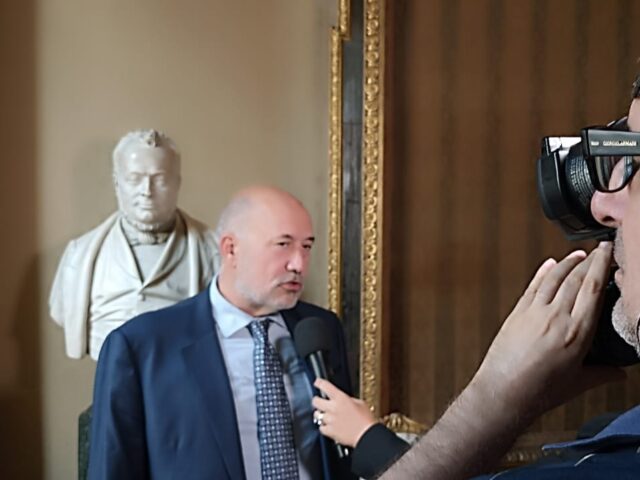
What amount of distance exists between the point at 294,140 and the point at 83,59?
0.72 m

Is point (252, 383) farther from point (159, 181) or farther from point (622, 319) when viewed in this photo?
point (622, 319)

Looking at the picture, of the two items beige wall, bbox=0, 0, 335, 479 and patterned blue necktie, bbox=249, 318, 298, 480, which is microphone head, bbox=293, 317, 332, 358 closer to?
patterned blue necktie, bbox=249, 318, 298, 480

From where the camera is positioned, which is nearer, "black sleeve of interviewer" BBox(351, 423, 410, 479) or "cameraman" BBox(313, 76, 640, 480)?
"cameraman" BBox(313, 76, 640, 480)

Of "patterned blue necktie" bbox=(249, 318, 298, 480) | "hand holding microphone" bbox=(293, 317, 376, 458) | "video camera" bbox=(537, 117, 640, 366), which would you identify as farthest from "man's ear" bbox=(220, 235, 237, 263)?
"video camera" bbox=(537, 117, 640, 366)

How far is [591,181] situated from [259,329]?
1137 mm

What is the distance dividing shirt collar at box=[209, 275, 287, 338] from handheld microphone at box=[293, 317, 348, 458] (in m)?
0.13

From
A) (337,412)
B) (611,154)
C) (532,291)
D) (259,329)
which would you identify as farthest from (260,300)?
(611,154)

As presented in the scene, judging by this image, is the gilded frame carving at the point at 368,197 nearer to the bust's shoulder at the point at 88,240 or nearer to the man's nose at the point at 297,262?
the bust's shoulder at the point at 88,240

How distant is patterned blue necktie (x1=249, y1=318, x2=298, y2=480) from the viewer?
1646 millimetres

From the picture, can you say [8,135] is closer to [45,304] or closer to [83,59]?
[83,59]

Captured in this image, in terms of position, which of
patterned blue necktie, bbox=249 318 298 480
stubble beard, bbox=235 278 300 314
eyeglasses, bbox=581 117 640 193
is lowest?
patterned blue necktie, bbox=249 318 298 480

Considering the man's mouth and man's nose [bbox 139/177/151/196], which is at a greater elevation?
man's nose [bbox 139/177/151/196]

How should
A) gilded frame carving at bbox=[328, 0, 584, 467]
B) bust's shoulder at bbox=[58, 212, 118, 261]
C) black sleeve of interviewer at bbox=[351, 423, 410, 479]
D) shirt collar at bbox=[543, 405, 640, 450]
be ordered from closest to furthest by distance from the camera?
shirt collar at bbox=[543, 405, 640, 450], black sleeve of interviewer at bbox=[351, 423, 410, 479], bust's shoulder at bbox=[58, 212, 118, 261], gilded frame carving at bbox=[328, 0, 584, 467]

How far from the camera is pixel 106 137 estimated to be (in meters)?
2.70
